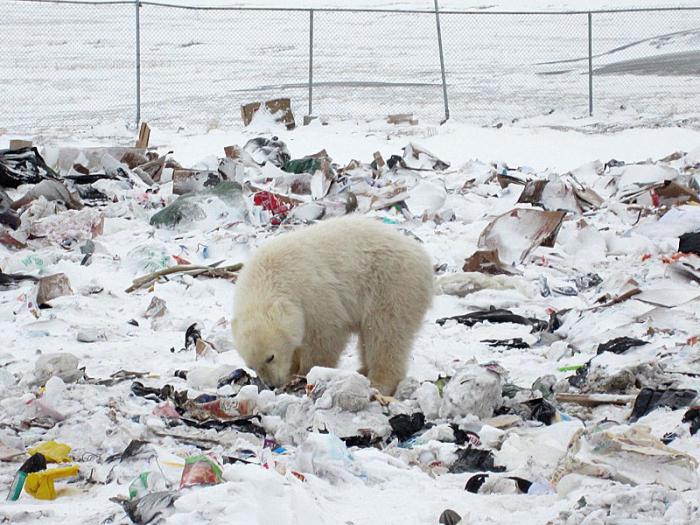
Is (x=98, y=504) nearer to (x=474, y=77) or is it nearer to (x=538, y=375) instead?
(x=538, y=375)

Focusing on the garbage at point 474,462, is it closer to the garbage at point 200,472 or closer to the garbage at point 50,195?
the garbage at point 200,472

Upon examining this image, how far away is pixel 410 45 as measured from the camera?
32500 mm

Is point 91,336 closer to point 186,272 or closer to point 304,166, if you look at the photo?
point 186,272

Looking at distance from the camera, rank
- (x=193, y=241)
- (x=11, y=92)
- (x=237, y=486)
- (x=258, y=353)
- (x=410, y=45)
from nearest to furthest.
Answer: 1. (x=237, y=486)
2. (x=258, y=353)
3. (x=193, y=241)
4. (x=11, y=92)
5. (x=410, y=45)

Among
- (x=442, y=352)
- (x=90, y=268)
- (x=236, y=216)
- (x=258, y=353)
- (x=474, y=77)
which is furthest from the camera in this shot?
(x=474, y=77)

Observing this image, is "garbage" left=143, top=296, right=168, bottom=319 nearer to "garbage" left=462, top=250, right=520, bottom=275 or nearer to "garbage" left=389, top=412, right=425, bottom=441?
"garbage" left=462, top=250, right=520, bottom=275

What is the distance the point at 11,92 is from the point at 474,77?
433 inches

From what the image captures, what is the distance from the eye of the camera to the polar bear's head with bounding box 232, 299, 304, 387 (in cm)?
568

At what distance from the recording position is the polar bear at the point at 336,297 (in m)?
5.80

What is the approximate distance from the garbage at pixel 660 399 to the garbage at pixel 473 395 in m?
0.70

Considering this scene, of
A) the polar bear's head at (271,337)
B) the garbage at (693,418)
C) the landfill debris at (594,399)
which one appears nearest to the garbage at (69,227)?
the polar bear's head at (271,337)

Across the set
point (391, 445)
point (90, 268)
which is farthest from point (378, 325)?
point (90, 268)

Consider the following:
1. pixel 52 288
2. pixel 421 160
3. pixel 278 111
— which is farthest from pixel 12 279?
pixel 278 111

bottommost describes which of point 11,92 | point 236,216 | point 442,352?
point 442,352
